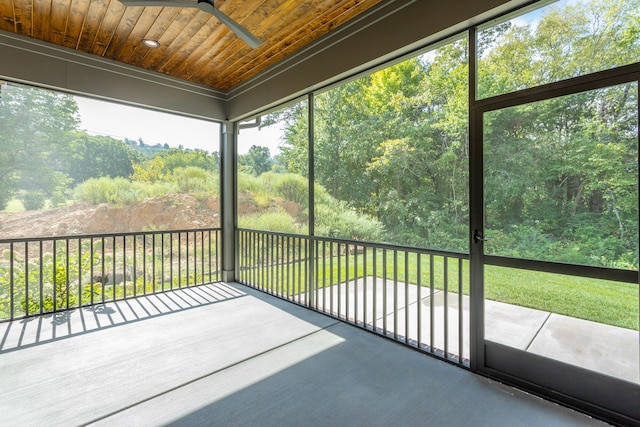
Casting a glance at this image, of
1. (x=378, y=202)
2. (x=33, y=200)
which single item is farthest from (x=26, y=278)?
(x=378, y=202)

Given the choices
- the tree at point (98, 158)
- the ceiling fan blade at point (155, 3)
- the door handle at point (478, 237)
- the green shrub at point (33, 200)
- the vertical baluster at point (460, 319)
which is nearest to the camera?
the ceiling fan blade at point (155, 3)

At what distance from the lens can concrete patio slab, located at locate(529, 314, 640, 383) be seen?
65.2 inches

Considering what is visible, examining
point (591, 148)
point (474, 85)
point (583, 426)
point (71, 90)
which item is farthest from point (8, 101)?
point (583, 426)

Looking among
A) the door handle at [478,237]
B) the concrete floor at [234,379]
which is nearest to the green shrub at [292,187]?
the concrete floor at [234,379]

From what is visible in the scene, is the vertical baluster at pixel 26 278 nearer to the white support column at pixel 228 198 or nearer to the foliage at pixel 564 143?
the white support column at pixel 228 198

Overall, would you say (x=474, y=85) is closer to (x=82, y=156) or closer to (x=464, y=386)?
(x=464, y=386)

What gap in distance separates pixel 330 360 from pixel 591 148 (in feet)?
7.33

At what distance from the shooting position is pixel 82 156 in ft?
12.2

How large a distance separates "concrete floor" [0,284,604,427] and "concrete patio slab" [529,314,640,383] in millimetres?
301

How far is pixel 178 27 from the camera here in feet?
9.52

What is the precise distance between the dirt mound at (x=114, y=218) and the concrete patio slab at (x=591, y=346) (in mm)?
4305

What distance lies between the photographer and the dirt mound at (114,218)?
342cm

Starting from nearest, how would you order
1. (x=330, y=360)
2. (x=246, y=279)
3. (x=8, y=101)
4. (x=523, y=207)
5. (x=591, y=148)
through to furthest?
(x=591, y=148), (x=523, y=207), (x=330, y=360), (x=8, y=101), (x=246, y=279)

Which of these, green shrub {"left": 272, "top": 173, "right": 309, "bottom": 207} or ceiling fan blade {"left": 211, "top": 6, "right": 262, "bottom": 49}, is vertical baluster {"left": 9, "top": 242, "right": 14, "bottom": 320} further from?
ceiling fan blade {"left": 211, "top": 6, "right": 262, "bottom": 49}
